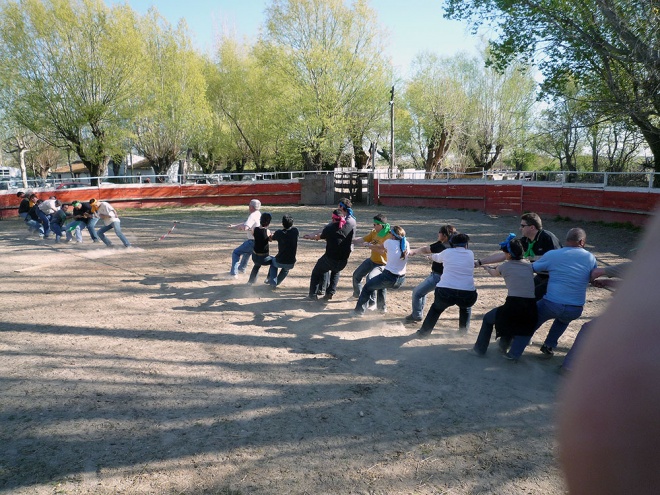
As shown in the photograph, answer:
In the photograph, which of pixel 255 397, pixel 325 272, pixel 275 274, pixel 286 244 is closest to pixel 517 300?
pixel 255 397

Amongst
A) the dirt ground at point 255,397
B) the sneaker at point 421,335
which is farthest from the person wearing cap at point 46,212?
the sneaker at point 421,335

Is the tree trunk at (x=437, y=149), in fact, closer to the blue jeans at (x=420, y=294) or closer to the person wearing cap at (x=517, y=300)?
the blue jeans at (x=420, y=294)

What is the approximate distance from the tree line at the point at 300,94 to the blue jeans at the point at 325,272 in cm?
1051

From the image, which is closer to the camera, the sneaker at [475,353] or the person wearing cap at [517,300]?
the person wearing cap at [517,300]

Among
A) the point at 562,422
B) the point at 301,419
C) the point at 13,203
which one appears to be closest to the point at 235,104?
the point at 13,203

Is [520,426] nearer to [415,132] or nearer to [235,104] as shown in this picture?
[235,104]

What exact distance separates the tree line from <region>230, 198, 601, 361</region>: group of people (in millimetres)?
9813

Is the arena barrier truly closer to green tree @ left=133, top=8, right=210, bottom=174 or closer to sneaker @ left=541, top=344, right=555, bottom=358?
green tree @ left=133, top=8, right=210, bottom=174

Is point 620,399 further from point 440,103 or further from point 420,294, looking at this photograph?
point 440,103

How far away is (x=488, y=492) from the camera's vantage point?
11.3 ft

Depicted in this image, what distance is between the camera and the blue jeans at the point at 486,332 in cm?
570

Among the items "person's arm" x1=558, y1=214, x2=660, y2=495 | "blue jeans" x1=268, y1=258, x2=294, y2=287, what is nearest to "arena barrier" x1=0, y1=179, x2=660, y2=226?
"blue jeans" x1=268, y1=258, x2=294, y2=287

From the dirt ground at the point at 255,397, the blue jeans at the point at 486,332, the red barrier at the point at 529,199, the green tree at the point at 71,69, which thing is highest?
the green tree at the point at 71,69

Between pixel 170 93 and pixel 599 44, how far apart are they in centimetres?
2701
